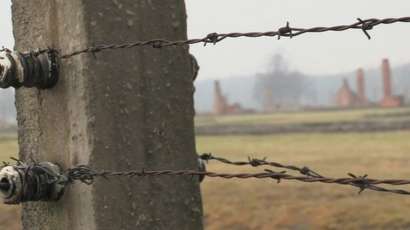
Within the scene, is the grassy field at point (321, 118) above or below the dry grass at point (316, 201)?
above

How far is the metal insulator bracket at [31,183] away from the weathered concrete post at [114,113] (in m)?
0.05

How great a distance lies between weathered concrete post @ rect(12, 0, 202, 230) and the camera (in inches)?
95.8

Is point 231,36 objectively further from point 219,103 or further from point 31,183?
point 219,103

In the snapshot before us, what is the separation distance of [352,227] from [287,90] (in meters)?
125

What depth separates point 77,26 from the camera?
8.00 feet

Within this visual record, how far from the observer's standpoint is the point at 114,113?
246 cm

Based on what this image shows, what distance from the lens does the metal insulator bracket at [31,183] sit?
2.38m

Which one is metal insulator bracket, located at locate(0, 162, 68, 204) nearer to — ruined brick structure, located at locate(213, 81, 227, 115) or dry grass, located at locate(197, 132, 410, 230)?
dry grass, located at locate(197, 132, 410, 230)

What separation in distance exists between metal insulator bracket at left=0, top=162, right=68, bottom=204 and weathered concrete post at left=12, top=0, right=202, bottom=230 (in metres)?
0.05

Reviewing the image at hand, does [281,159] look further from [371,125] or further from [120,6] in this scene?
[120,6]

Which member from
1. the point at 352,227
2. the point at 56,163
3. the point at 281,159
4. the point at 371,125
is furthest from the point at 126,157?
the point at 371,125

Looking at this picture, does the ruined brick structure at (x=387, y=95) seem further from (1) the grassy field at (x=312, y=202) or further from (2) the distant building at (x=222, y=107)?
(1) the grassy field at (x=312, y=202)

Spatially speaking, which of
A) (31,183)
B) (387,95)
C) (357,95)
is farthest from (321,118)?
(31,183)

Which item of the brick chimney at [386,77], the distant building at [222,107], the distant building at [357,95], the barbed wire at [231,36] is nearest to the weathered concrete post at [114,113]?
the barbed wire at [231,36]
